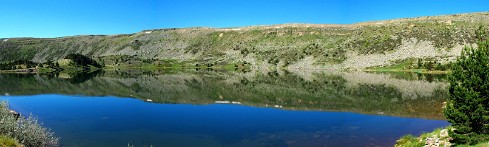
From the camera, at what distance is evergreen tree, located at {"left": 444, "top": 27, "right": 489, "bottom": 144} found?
2370 cm

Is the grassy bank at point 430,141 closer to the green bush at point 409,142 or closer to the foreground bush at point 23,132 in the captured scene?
the green bush at point 409,142

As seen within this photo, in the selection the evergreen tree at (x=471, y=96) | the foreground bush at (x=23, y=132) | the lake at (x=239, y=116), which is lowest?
the lake at (x=239, y=116)

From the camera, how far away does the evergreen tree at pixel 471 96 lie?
77.8 ft

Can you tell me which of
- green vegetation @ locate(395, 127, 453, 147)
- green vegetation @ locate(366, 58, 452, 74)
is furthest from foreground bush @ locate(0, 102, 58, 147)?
green vegetation @ locate(366, 58, 452, 74)

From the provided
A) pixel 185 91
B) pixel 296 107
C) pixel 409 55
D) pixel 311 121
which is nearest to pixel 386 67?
pixel 409 55

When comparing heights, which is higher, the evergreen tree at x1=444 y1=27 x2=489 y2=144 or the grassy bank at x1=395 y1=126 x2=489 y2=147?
the evergreen tree at x1=444 y1=27 x2=489 y2=144

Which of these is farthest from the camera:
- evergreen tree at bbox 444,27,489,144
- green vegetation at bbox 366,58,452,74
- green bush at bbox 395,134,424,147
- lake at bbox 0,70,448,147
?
green vegetation at bbox 366,58,452,74

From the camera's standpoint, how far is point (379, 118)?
173 feet

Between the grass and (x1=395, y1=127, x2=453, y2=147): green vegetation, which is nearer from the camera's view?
the grass

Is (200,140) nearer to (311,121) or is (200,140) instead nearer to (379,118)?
(311,121)

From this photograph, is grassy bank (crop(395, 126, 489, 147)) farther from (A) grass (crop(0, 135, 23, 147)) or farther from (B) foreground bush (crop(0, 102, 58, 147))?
(B) foreground bush (crop(0, 102, 58, 147))

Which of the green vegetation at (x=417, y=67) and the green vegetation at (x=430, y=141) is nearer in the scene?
the green vegetation at (x=430, y=141)

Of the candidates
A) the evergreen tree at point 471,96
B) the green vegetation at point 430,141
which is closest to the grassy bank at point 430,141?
the green vegetation at point 430,141

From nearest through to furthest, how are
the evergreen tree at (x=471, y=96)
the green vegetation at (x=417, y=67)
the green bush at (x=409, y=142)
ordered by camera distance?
the evergreen tree at (x=471, y=96) → the green bush at (x=409, y=142) → the green vegetation at (x=417, y=67)
